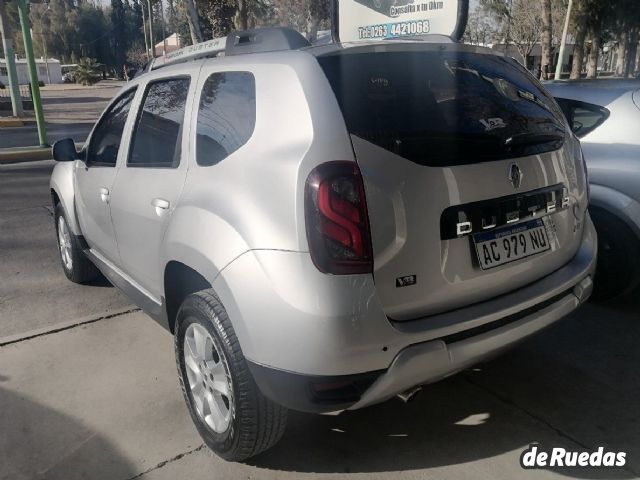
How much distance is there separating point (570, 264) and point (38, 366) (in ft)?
9.78

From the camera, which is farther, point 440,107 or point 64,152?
point 64,152

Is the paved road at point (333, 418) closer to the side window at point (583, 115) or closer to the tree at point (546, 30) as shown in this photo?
the side window at point (583, 115)

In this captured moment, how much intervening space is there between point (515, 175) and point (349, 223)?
0.80m

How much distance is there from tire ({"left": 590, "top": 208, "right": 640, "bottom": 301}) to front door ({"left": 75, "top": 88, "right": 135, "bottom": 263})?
311 cm

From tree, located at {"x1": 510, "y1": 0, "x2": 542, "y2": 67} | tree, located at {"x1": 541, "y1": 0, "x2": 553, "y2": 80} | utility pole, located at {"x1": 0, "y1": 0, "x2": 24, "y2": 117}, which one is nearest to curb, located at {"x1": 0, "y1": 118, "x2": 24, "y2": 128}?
utility pole, located at {"x1": 0, "y1": 0, "x2": 24, "y2": 117}

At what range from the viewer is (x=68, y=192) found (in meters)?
4.25

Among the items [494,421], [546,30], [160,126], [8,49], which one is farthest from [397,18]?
[546,30]

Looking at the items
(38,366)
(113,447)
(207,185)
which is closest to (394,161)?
(207,185)

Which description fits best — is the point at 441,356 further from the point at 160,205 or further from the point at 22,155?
the point at 22,155

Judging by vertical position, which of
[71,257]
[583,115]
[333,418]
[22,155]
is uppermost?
[583,115]

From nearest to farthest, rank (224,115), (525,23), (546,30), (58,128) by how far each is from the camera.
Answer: (224,115), (58,128), (546,30), (525,23)

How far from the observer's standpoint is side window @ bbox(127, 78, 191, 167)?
278cm

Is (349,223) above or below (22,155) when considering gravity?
above

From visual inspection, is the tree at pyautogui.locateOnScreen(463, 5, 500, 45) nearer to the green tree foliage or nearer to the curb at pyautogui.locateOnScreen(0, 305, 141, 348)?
the green tree foliage
